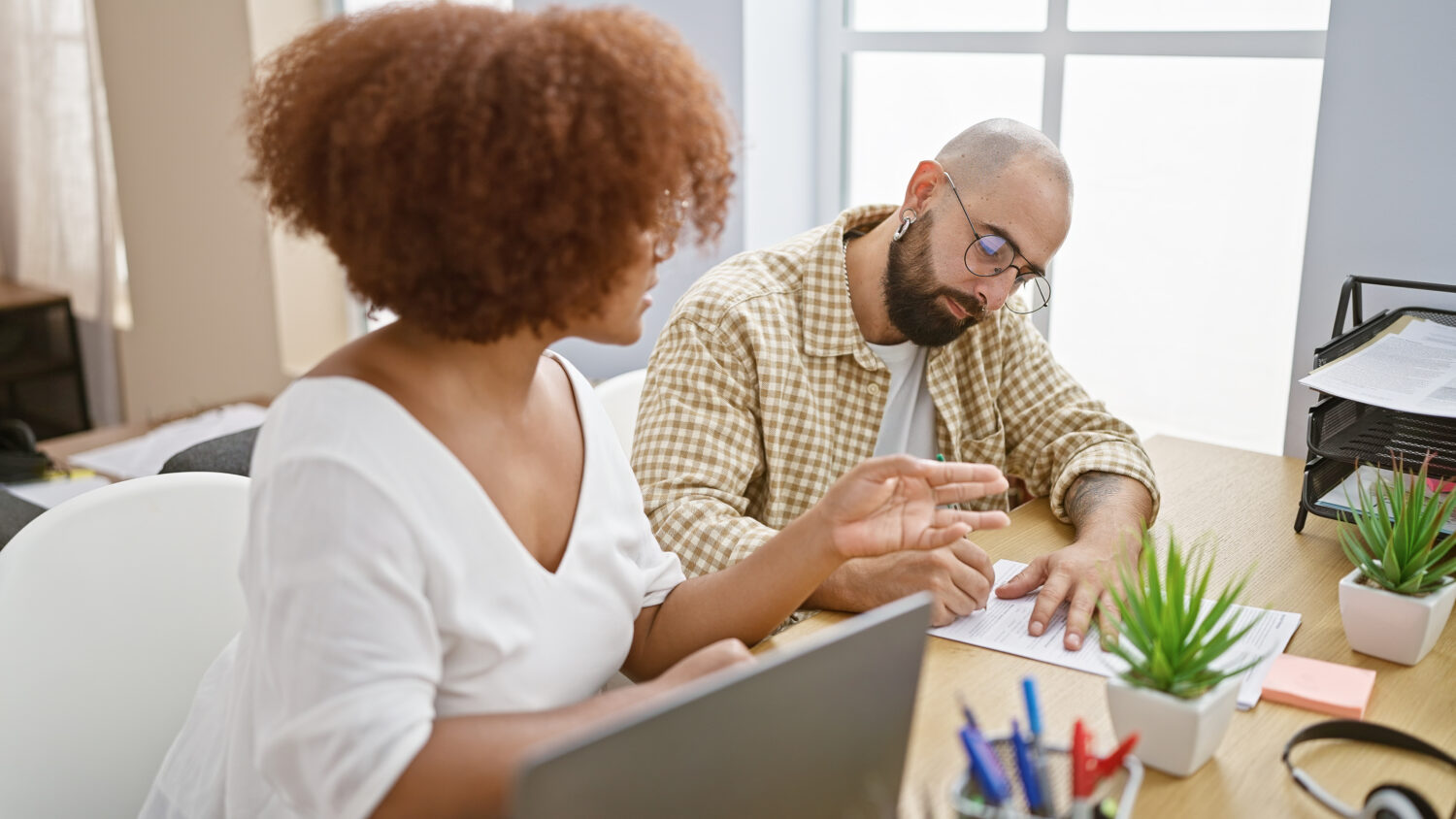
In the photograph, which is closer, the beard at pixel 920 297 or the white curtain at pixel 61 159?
the beard at pixel 920 297

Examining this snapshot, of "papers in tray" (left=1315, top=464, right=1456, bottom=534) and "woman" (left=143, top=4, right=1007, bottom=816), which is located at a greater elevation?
"woman" (left=143, top=4, right=1007, bottom=816)

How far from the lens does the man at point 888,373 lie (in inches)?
58.7

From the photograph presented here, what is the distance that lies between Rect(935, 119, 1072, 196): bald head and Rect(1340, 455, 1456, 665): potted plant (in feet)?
2.06

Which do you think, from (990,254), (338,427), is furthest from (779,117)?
(338,427)

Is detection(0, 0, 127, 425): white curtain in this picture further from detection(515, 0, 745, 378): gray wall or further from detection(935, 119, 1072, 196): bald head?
detection(935, 119, 1072, 196): bald head

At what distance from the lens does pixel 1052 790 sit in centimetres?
73

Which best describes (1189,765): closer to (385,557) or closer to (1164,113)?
(385,557)

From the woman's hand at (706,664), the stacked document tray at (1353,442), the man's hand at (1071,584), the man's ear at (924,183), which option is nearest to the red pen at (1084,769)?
the woman's hand at (706,664)

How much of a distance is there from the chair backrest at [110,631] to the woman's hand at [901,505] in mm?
654

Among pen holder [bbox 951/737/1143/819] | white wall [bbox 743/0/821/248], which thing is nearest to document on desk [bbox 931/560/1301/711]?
pen holder [bbox 951/737/1143/819]

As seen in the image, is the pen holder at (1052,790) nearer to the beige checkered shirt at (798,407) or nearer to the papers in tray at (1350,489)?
the beige checkered shirt at (798,407)

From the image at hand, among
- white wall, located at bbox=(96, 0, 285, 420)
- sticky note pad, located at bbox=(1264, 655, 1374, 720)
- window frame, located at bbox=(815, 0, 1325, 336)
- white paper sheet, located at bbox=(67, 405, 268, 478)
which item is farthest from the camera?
white wall, located at bbox=(96, 0, 285, 420)

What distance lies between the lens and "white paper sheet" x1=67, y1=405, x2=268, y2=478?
2.72 metres

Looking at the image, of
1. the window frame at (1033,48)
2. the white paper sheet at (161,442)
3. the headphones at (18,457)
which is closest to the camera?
the window frame at (1033,48)
